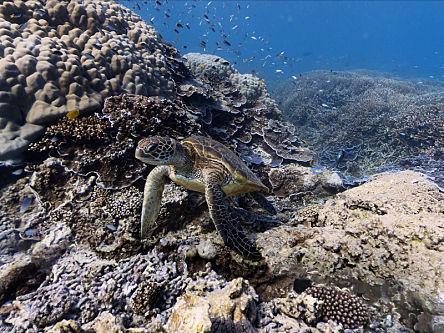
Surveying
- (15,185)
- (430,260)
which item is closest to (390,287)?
(430,260)

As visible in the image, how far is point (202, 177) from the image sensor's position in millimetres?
2930

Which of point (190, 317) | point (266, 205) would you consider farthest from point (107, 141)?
point (266, 205)

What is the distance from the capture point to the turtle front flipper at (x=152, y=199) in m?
2.64

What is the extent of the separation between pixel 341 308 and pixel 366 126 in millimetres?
9750

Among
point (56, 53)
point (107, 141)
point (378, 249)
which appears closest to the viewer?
point (378, 249)

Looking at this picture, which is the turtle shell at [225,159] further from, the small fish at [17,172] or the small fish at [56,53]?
the small fish at [56,53]

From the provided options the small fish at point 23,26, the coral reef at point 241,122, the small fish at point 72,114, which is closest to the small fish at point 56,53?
the small fish at point 23,26

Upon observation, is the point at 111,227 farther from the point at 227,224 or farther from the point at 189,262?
the point at 227,224

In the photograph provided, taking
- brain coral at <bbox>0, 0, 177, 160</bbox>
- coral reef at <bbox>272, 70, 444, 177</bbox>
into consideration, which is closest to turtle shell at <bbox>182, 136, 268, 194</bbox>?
brain coral at <bbox>0, 0, 177, 160</bbox>

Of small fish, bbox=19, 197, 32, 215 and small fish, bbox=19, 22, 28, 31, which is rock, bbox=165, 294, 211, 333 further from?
small fish, bbox=19, 22, 28, 31

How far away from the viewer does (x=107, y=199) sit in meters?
2.95

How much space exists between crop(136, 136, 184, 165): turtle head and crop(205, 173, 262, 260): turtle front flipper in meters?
0.63

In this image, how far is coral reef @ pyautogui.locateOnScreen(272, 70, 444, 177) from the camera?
7426mm

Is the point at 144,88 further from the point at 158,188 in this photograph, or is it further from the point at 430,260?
the point at 430,260
